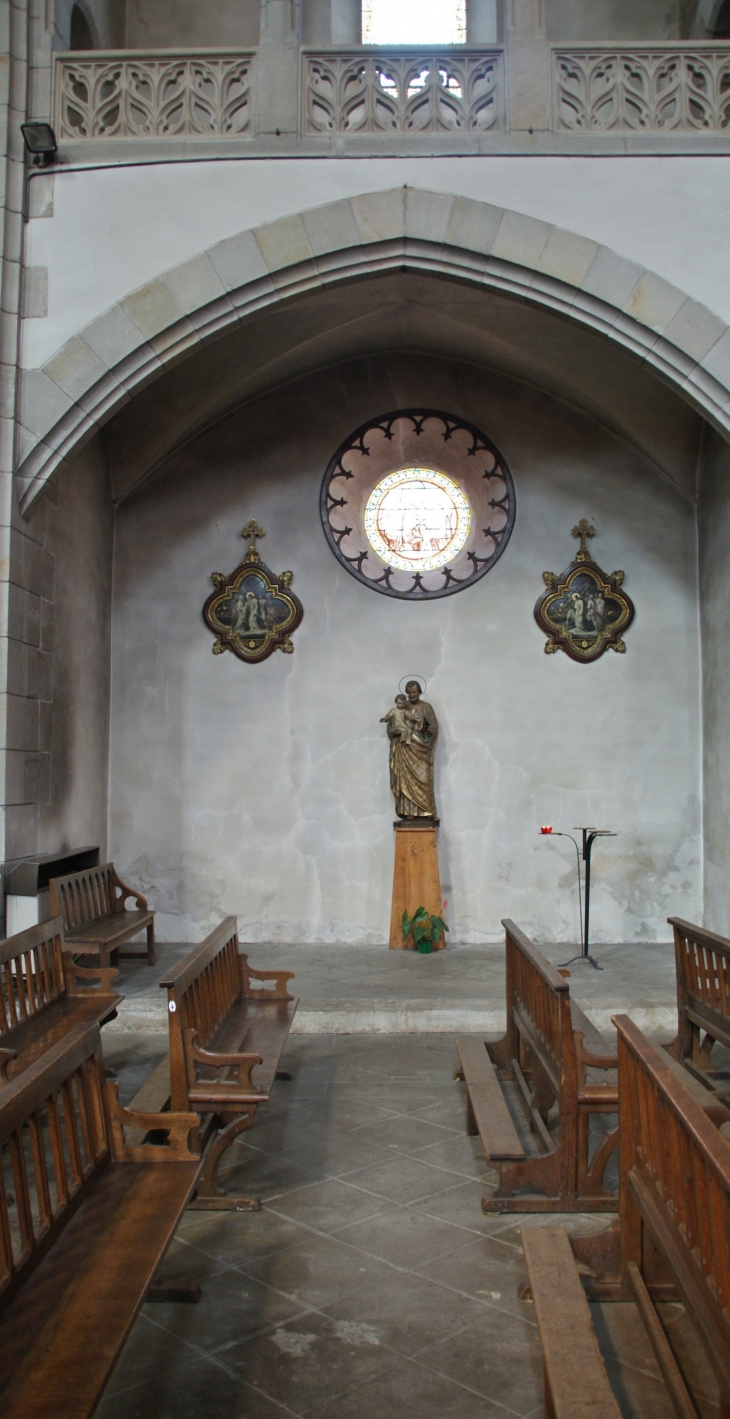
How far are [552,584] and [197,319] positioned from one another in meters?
3.59

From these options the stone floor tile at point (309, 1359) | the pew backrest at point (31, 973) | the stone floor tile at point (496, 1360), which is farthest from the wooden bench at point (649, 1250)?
the pew backrest at point (31, 973)

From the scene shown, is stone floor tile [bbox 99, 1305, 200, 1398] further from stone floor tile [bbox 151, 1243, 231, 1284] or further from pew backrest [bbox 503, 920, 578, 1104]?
pew backrest [bbox 503, 920, 578, 1104]

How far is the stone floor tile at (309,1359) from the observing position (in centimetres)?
273

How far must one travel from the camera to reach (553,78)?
6.48 metres

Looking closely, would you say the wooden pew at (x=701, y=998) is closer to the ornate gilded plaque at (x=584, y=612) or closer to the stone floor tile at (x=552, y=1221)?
the stone floor tile at (x=552, y=1221)

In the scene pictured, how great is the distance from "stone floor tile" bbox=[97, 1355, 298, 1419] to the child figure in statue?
18.6 ft

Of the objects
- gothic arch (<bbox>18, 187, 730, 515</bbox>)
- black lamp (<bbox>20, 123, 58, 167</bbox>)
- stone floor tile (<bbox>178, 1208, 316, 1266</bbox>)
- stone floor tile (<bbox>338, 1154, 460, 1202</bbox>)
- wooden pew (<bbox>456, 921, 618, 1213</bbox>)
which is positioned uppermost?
black lamp (<bbox>20, 123, 58, 167</bbox>)

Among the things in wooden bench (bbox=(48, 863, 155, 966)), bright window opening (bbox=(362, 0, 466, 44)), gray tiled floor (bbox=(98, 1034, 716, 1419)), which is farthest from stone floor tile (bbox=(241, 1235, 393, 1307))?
bright window opening (bbox=(362, 0, 466, 44))

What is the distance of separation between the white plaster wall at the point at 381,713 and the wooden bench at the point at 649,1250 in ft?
17.6

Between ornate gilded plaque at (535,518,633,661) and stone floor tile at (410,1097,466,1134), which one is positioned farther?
ornate gilded plaque at (535,518,633,661)

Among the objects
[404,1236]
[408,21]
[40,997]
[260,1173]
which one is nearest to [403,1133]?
[260,1173]

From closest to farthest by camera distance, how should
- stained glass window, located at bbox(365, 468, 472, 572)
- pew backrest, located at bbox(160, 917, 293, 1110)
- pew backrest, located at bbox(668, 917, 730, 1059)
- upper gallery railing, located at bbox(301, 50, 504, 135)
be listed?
1. pew backrest, located at bbox(160, 917, 293, 1110)
2. pew backrest, located at bbox(668, 917, 730, 1059)
3. upper gallery railing, located at bbox(301, 50, 504, 135)
4. stained glass window, located at bbox(365, 468, 472, 572)

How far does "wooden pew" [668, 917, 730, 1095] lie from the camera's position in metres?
4.71

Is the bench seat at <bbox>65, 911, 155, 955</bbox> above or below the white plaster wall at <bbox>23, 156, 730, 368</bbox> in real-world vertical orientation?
below
